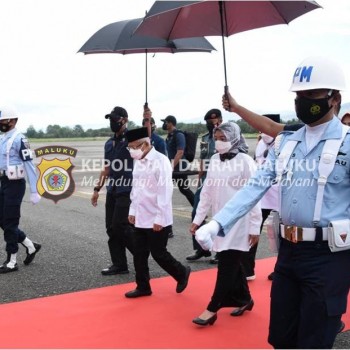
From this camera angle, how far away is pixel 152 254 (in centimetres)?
522

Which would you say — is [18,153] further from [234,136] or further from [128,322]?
[234,136]

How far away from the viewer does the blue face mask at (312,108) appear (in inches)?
108

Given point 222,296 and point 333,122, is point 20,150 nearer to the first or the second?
point 222,296

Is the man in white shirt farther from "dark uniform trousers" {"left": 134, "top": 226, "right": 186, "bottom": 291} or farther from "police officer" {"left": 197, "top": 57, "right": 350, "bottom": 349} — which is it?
"police officer" {"left": 197, "top": 57, "right": 350, "bottom": 349}

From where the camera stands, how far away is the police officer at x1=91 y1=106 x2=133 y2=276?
5.89 metres

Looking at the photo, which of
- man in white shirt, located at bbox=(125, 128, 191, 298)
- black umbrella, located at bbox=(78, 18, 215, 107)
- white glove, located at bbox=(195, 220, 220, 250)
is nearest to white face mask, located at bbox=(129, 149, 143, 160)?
man in white shirt, located at bbox=(125, 128, 191, 298)

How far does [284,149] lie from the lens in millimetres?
2928

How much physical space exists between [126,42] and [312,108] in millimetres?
4015

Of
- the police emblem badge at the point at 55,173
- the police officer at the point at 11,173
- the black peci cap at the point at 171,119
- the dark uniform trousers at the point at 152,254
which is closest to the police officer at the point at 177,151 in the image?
the black peci cap at the point at 171,119

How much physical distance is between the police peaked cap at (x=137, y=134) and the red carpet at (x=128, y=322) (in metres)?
1.58

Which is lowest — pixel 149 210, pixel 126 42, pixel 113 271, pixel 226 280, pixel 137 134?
pixel 113 271

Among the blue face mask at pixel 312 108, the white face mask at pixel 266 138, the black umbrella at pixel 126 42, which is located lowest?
the white face mask at pixel 266 138

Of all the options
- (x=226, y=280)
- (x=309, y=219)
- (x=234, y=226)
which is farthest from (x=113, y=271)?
(x=309, y=219)

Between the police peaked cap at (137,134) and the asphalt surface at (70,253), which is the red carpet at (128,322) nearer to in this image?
the asphalt surface at (70,253)
